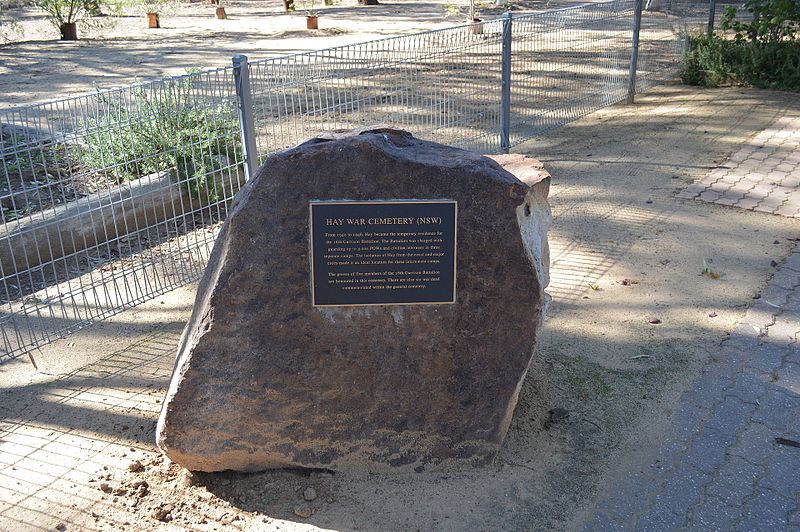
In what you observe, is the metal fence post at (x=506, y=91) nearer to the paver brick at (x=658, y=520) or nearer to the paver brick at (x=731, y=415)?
the paver brick at (x=731, y=415)

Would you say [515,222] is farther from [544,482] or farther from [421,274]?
[544,482]

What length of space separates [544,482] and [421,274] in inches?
45.9

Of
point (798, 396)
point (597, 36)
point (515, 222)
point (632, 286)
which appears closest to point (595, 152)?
point (597, 36)

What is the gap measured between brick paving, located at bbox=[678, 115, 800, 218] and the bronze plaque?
4548 mm

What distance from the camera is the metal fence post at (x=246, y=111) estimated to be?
5.64m

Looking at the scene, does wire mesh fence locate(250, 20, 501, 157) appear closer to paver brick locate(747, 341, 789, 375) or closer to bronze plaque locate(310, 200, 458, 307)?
bronze plaque locate(310, 200, 458, 307)

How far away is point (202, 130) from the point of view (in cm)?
662

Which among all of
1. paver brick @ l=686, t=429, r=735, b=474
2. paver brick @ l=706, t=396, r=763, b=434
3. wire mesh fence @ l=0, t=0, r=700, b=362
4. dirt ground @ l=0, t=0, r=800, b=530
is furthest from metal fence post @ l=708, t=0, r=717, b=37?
paver brick @ l=686, t=429, r=735, b=474

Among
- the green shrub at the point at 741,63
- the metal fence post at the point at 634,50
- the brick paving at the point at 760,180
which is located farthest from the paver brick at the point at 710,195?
the green shrub at the point at 741,63

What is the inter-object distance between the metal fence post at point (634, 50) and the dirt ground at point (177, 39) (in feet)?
21.9

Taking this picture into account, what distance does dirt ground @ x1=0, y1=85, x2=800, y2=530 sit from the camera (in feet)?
11.9

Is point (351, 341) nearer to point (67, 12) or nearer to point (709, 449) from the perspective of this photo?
point (709, 449)

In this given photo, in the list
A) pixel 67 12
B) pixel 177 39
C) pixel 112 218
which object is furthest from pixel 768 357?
pixel 67 12

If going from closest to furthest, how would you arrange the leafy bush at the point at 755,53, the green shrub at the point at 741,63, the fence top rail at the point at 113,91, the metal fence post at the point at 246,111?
the fence top rail at the point at 113,91, the metal fence post at the point at 246,111, the leafy bush at the point at 755,53, the green shrub at the point at 741,63
